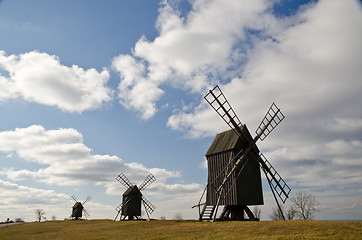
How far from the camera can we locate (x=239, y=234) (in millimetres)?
14039

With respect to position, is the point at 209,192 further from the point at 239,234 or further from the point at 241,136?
the point at 239,234

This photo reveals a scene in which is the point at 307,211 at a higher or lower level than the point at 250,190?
lower

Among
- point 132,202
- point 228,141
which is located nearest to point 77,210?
point 132,202

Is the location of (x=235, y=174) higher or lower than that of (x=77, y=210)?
higher

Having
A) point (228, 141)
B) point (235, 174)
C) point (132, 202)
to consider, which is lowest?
point (132, 202)

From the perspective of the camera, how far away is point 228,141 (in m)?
25.3

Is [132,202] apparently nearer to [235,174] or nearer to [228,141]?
[228,141]

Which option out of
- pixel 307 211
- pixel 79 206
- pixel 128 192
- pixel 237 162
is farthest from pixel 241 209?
pixel 79 206

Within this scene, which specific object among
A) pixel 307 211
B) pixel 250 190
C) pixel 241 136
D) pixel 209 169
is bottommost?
pixel 307 211

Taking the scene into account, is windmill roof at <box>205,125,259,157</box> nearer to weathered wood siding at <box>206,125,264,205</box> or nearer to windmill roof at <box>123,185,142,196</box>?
weathered wood siding at <box>206,125,264,205</box>

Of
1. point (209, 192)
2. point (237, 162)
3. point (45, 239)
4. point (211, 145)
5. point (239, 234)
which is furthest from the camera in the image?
point (211, 145)

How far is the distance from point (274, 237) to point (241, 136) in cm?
1264

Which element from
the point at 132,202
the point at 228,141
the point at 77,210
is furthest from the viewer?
the point at 77,210

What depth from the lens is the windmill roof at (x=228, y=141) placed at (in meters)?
24.4
